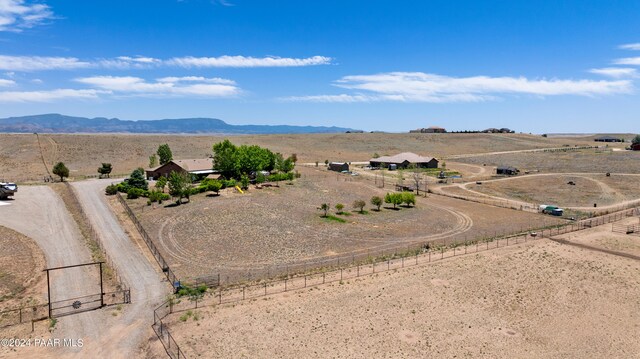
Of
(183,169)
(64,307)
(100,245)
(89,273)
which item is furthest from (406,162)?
(64,307)

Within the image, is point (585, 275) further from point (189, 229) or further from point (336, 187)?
point (336, 187)

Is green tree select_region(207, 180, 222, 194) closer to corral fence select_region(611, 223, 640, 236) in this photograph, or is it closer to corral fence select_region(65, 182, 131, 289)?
corral fence select_region(65, 182, 131, 289)

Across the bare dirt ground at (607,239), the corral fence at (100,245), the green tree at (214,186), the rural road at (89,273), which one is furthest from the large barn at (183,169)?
the bare dirt ground at (607,239)

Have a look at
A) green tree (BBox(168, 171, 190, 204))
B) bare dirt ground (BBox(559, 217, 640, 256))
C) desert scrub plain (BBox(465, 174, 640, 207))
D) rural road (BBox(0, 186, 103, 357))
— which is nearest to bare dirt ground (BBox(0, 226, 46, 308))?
rural road (BBox(0, 186, 103, 357))

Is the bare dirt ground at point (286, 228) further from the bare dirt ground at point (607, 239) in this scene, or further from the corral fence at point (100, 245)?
the bare dirt ground at point (607, 239)

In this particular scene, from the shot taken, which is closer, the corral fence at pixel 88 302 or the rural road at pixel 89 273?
the rural road at pixel 89 273

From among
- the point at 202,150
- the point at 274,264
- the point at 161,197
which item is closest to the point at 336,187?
the point at 161,197
